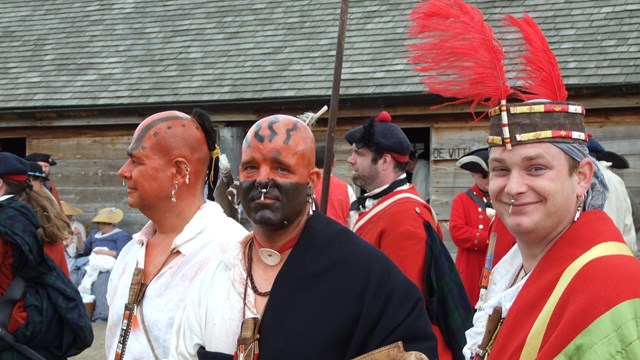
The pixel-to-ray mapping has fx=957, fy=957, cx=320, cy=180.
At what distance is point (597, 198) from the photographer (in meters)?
2.74

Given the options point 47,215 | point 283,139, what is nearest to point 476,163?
point 47,215

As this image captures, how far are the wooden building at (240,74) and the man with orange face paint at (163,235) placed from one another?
6.55m

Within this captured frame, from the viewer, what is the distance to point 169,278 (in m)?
3.81

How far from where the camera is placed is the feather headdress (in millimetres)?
4043

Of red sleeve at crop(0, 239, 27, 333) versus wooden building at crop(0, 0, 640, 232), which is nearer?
red sleeve at crop(0, 239, 27, 333)

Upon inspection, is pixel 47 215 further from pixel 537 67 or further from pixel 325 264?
pixel 537 67

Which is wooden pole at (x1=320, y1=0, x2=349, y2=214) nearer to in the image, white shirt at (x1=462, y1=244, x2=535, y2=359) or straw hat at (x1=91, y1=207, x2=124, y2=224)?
white shirt at (x1=462, y1=244, x2=535, y2=359)

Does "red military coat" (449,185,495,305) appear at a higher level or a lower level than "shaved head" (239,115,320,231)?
lower

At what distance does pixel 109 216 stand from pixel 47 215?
6554mm

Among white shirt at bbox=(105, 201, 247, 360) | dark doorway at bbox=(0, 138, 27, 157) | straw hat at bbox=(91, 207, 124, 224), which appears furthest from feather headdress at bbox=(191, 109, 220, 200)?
dark doorway at bbox=(0, 138, 27, 157)

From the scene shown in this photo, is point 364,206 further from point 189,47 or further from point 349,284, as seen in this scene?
point 189,47

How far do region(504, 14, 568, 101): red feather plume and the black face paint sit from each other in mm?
804

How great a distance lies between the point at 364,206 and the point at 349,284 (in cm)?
282

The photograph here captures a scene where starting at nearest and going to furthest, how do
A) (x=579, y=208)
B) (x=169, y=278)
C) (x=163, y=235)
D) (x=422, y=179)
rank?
(x=579, y=208)
(x=169, y=278)
(x=163, y=235)
(x=422, y=179)
